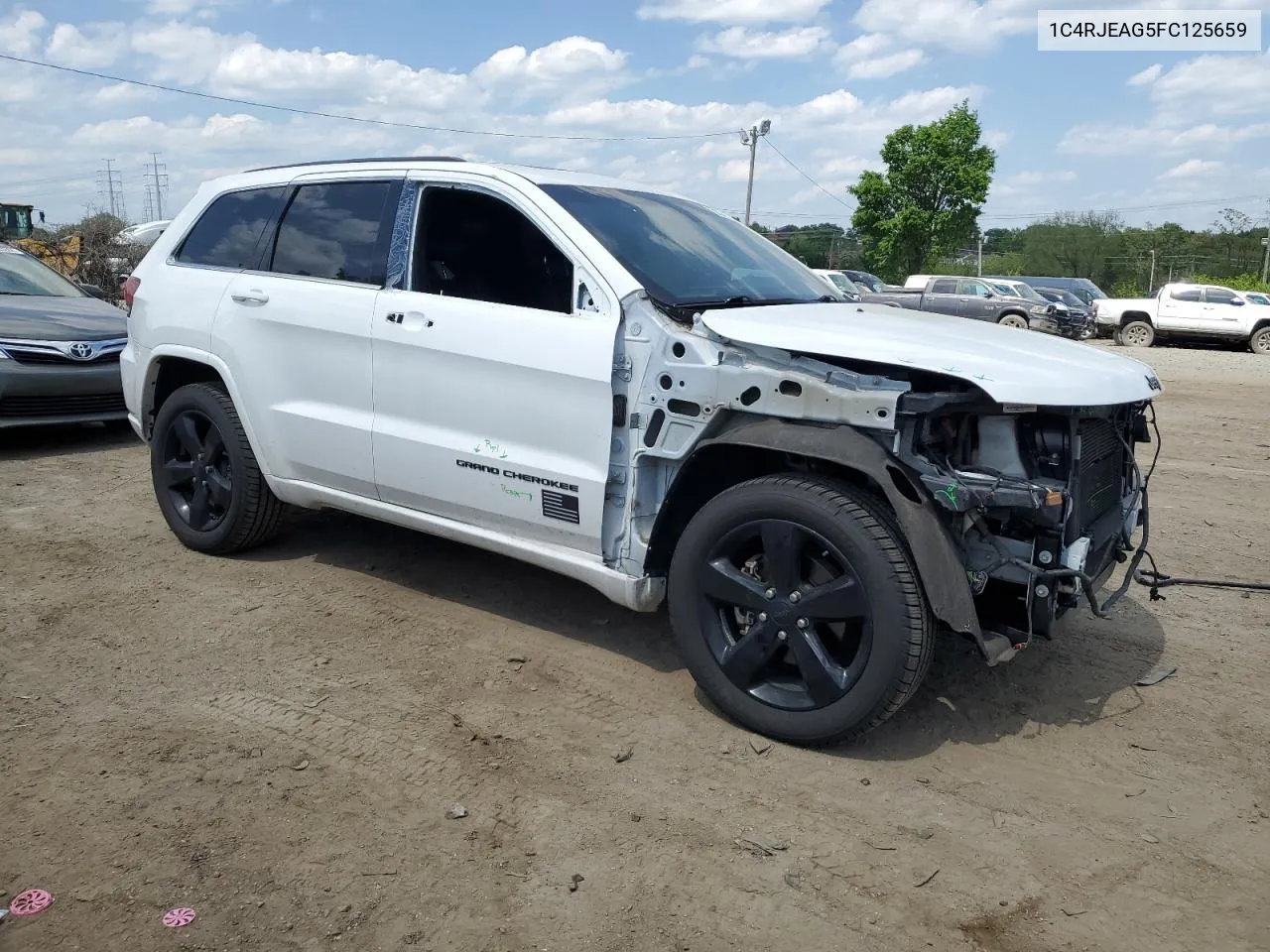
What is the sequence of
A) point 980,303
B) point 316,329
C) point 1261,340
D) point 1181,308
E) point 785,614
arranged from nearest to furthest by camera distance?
point 785,614 < point 316,329 < point 1261,340 < point 1181,308 < point 980,303

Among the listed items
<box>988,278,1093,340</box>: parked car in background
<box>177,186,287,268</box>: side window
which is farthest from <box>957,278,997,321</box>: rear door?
<box>177,186,287,268</box>: side window

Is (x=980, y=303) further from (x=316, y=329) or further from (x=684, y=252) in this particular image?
(x=316, y=329)

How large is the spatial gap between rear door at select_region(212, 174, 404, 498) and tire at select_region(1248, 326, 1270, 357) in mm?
22465

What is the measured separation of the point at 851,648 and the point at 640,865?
3.40 feet

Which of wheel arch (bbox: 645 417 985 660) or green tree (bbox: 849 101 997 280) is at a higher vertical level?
green tree (bbox: 849 101 997 280)

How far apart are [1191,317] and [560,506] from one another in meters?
22.6

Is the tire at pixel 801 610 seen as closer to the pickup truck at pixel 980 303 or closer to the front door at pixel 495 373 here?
the front door at pixel 495 373

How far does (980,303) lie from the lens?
25.3m

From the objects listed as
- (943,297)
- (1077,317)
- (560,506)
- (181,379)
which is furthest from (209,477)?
(943,297)

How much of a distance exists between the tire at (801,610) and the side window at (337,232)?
78.3 inches

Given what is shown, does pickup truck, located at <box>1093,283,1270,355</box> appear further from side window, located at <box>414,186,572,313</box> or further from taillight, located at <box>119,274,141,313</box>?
taillight, located at <box>119,274,141,313</box>

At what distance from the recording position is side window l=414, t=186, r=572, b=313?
396cm

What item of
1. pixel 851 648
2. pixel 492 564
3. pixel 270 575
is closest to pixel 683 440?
pixel 851 648

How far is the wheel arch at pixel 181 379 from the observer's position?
4.91 meters
